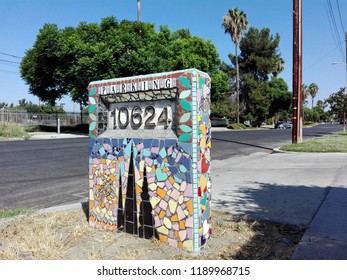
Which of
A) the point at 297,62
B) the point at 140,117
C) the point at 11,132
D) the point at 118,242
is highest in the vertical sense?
the point at 297,62

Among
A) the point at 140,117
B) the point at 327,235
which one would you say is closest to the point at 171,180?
the point at 140,117

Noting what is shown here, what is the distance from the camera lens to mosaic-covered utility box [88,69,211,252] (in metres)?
Answer: 3.33

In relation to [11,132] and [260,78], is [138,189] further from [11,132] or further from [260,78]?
[260,78]

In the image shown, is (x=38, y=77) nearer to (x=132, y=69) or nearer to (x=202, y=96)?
(x=132, y=69)

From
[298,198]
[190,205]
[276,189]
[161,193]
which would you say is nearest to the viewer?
[190,205]

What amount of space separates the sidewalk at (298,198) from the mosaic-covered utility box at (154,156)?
116 cm

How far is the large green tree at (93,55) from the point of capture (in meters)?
26.5

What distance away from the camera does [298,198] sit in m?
5.82

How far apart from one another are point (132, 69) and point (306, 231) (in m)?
24.1

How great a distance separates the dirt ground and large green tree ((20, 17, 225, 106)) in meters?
23.1

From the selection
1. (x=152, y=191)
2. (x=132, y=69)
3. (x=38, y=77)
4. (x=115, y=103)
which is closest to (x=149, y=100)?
(x=115, y=103)

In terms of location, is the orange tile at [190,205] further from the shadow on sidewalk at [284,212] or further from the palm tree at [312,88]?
the palm tree at [312,88]

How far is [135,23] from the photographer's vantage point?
99.3 ft

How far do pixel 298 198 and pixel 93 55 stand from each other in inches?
929
